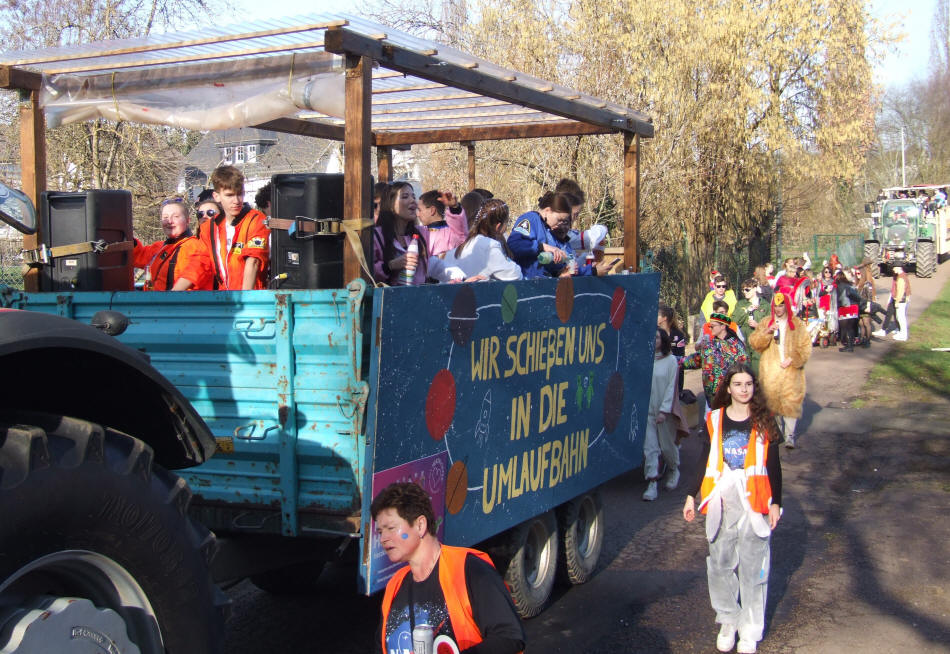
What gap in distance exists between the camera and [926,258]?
118 ft

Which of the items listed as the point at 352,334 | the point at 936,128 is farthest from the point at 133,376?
the point at 936,128

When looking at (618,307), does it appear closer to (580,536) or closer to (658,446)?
(580,536)

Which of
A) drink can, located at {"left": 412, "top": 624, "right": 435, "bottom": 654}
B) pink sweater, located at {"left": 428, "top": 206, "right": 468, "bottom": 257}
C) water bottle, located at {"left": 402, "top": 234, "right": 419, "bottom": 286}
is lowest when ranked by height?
drink can, located at {"left": 412, "top": 624, "right": 435, "bottom": 654}

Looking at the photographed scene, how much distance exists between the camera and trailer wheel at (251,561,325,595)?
5906 millimetres

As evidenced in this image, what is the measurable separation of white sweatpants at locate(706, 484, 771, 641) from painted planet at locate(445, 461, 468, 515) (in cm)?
173

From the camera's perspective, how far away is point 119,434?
2.71m

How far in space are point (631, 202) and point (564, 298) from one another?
82.9 inches

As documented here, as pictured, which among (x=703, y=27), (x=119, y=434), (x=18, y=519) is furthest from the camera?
(x=703, y=27)

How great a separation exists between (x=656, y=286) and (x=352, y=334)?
12.0ft

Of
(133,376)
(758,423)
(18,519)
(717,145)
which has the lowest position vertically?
(758,423)

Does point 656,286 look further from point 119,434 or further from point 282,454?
point 119,434

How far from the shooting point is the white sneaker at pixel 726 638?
5311 millimetres

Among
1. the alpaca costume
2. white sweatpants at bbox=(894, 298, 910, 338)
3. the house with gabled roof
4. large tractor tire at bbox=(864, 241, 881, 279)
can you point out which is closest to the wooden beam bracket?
the alpaca costume

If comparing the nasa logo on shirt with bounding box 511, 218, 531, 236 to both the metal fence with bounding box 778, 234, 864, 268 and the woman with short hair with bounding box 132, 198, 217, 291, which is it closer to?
the woman with short hair with bounding box 132, 198, 217, 291
